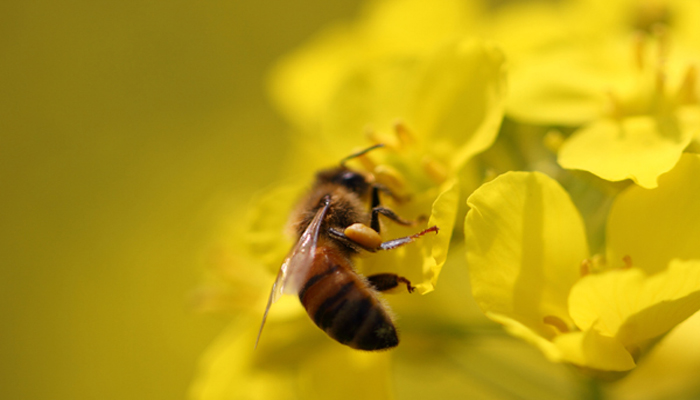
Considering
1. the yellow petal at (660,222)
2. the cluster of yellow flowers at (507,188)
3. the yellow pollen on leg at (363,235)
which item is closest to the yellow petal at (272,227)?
the cluster of yellow flowers at (507,188)

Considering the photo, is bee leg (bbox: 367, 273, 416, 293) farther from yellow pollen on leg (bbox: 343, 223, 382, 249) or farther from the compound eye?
the compound eye

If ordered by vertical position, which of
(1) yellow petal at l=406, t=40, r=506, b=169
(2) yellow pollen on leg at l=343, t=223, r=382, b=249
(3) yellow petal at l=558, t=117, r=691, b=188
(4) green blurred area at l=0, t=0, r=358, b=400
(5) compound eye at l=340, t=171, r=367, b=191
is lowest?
(4) green blurred area at l=0, t=0, r=358, b=400

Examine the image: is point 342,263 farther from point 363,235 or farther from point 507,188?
point 507,188

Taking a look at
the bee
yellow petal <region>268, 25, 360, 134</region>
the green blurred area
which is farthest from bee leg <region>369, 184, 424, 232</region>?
the green blurred area

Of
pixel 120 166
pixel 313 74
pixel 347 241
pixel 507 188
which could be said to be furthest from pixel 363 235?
pixel 120 166

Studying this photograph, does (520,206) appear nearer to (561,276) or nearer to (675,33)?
(561,276)

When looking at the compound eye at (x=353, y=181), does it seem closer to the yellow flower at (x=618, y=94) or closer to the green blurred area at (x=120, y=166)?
the yellow flower at (x=618, y=94)

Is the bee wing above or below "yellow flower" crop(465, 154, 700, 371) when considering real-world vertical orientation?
above

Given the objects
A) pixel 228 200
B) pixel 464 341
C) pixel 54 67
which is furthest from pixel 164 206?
pixel 464 341
